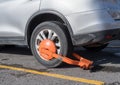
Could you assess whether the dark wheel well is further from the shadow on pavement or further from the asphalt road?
the shadow on pavement

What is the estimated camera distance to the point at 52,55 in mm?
6211

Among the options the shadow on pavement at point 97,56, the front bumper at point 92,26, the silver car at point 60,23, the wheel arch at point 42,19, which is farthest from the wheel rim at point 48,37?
the shadow on pavement at point 97,56

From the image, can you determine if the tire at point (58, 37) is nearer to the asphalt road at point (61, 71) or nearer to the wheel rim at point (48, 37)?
the wheel rim at point (48, 37)

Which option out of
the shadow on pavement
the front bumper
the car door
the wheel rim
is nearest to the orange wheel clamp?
the wheel rim

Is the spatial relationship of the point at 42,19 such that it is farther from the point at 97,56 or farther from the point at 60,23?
the point at 97,56

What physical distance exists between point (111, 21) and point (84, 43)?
600mm

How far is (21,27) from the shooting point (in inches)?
263

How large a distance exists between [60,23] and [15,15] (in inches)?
38.8

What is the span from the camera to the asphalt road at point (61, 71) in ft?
18.1

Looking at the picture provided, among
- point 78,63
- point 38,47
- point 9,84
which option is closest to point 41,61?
point 38,47

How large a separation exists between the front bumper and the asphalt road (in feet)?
1.87

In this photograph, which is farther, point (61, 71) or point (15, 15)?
point (15, 15)

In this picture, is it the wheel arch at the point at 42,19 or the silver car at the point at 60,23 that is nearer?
the silver car at the point at 60,23

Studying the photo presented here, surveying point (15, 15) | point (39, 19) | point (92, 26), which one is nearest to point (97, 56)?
point (39, 19)
